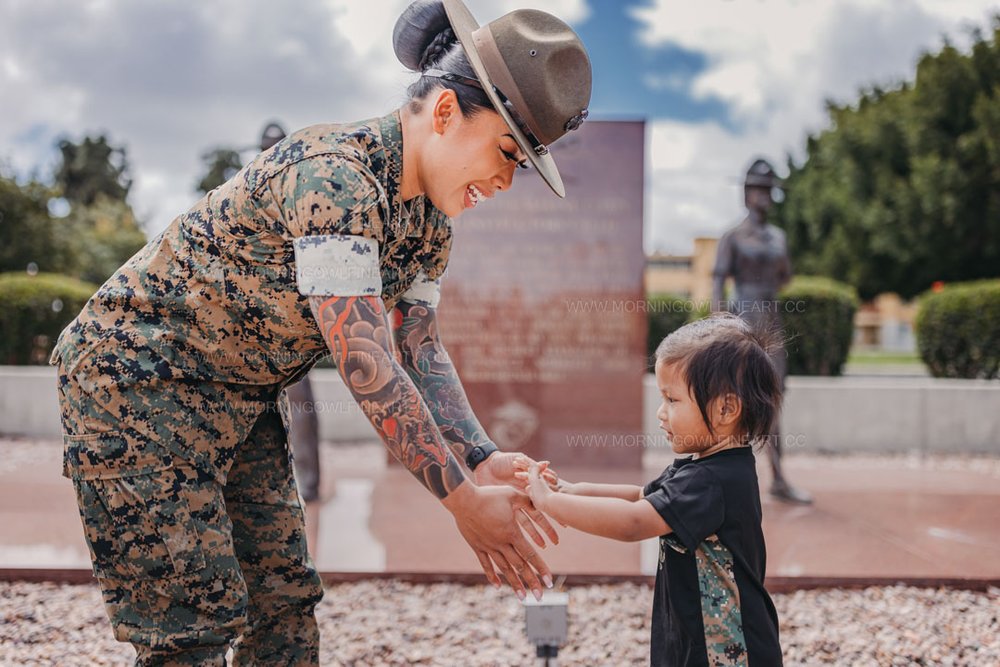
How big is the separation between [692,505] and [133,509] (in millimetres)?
1111

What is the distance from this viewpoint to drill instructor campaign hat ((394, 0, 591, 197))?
5.29 ft

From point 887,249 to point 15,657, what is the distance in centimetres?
2361

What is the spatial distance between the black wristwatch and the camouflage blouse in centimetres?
49

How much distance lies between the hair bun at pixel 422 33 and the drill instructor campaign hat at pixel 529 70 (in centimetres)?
6

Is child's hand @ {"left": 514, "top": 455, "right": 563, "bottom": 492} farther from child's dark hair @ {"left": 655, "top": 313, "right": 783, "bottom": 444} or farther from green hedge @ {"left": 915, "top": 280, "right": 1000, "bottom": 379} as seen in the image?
green hedge @ {"left": 915, "top": 280, "right": 1000, "bottom": 379}

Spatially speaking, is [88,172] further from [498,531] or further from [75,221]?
[498,531]

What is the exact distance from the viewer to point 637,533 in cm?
171

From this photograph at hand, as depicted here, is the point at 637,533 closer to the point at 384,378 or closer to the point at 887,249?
the point at 384,378

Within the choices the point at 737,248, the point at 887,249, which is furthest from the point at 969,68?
the point at 737,248

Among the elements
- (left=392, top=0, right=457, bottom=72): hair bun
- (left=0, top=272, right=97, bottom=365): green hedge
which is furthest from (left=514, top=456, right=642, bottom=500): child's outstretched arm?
(left=0, top=272, right=97, bottom=365): green hedge

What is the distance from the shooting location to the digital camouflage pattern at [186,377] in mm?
1604

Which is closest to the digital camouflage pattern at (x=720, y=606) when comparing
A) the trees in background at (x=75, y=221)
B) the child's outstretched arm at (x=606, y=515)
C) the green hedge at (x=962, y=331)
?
the child's outstretched arm at (x=606, y=515)

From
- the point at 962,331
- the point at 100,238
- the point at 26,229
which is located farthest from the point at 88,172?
the point at 962,331

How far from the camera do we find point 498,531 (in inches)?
62.9
